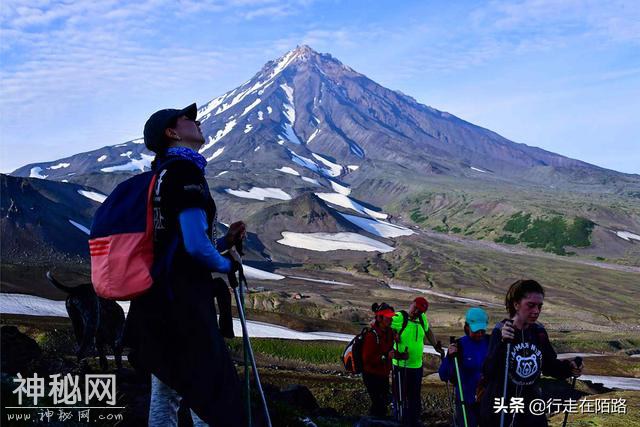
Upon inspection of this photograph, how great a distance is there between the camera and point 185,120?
504 cm

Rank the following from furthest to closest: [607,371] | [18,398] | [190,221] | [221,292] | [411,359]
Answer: [607,371]
[411,359]
[18,398]
[221,292]
[190,221]

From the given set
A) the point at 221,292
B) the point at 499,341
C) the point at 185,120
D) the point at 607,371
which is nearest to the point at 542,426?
the point at 499,341

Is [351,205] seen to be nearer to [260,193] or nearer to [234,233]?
[260,193]

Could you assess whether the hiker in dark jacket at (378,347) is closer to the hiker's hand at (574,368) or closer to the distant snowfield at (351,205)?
the hiker's hand at (574,368)

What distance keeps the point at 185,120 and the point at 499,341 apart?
12.1 feet

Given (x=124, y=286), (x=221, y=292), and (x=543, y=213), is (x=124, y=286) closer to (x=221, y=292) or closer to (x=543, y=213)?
(x=221, y=292)

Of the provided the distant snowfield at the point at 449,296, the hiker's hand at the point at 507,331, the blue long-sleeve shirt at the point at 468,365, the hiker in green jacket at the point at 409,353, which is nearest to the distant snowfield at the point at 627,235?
the distant snowfield at the point at 449,296

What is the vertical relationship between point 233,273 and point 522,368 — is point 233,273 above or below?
above

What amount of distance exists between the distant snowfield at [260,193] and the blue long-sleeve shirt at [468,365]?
568 ft

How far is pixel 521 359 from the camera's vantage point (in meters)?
6.08

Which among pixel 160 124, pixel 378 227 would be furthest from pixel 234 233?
pixel 378 227

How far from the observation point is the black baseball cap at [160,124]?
4945 millimetres

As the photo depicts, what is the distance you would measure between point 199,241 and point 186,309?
21.2 inches

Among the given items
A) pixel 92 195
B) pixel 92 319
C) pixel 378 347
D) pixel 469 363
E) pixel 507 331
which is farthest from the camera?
pixel 92 195
